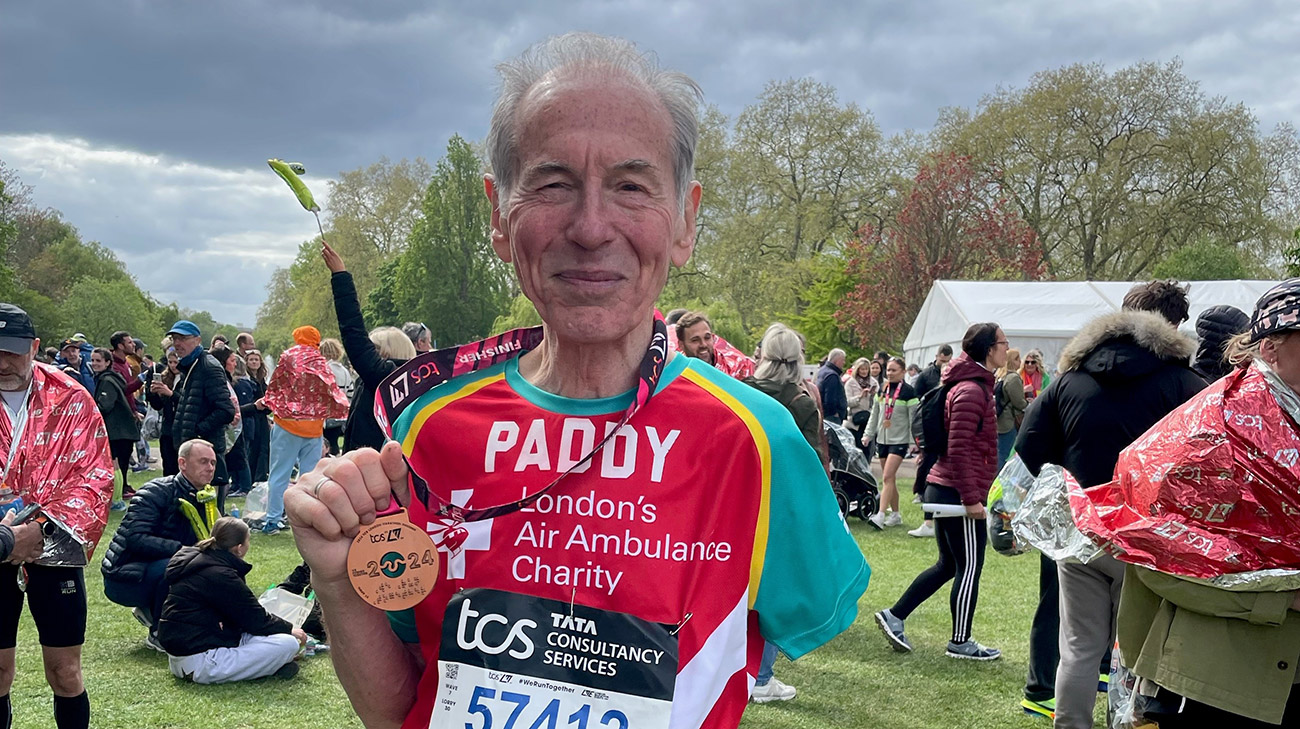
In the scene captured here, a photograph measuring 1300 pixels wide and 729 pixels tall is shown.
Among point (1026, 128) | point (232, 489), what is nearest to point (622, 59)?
point (232, 489)

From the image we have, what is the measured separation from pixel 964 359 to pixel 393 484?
18.4ft

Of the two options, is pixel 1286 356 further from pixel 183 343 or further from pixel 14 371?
pixel 183 343

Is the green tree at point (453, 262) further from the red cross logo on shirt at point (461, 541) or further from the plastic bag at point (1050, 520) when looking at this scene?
the red cross logo on shirt at point (461, 541)

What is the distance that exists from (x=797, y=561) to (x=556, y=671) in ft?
1.38

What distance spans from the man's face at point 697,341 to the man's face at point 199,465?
11.2 ft

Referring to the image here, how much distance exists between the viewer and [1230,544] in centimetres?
300

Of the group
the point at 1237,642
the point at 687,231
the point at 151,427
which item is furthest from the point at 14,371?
the point at 151,427

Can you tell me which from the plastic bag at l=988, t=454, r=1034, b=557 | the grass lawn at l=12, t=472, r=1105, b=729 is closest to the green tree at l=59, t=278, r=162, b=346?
the grass lawn at l=12, t=472, r=1105, b=729

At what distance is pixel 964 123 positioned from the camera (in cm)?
3525

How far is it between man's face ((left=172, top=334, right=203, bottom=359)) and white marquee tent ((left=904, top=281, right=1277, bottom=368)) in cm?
1315

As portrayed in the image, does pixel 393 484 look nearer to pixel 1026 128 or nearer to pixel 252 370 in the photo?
pixel 252 370

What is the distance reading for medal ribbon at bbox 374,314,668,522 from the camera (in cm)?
150

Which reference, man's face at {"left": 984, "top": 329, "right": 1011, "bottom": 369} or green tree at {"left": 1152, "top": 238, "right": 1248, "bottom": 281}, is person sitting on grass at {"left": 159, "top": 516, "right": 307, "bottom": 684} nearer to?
man's face at {"left": 984, "top": 329, "right": 1011, "bottom": 369}

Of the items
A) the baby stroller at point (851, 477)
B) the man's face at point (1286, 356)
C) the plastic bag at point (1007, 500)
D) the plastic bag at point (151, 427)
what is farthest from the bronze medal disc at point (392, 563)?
the plastic bag at point (151, 427)
